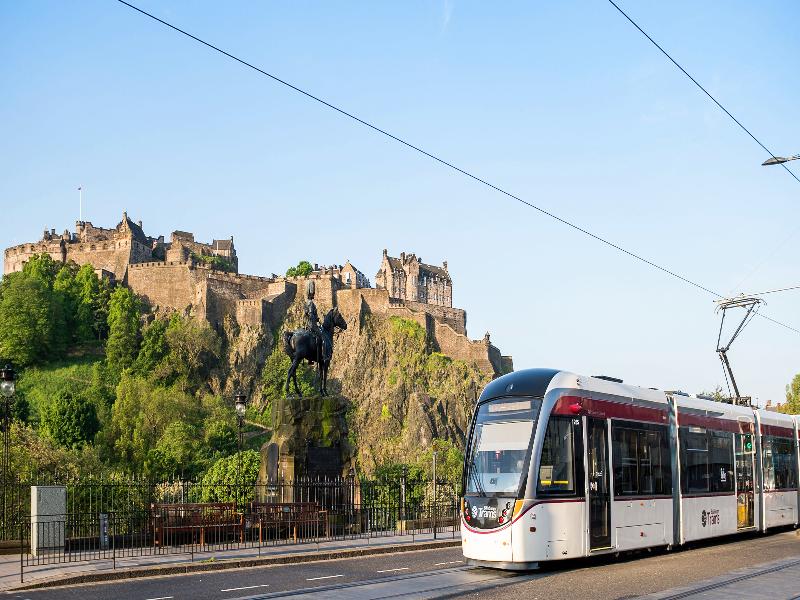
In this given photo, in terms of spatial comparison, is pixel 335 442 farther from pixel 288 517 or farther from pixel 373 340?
pixel 373 340

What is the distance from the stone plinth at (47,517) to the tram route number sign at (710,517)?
41.6 ft

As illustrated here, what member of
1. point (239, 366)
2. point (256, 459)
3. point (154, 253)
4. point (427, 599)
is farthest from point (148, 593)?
point (154, 253)

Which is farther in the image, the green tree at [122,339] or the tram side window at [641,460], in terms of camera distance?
the green tree at [122,339]

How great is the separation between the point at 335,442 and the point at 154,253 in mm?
95326

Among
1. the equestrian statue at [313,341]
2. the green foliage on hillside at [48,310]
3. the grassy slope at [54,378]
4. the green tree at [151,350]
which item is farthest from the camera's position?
the green foliage on hillside at [48,310]

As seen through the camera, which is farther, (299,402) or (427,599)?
(299,402)

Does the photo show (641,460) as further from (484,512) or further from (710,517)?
(484,512)

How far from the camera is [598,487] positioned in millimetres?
15469

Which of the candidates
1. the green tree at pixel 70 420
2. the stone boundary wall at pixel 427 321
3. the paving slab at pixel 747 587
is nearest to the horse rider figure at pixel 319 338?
the paving slab at pixel 747 587

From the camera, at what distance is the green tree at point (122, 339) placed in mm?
94125

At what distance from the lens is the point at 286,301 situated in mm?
104125

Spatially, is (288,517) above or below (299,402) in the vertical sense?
below

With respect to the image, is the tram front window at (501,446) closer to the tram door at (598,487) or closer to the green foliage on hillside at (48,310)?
the tram door at (598,487)

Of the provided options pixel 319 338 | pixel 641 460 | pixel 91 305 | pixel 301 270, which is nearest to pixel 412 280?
pixel 301 270
